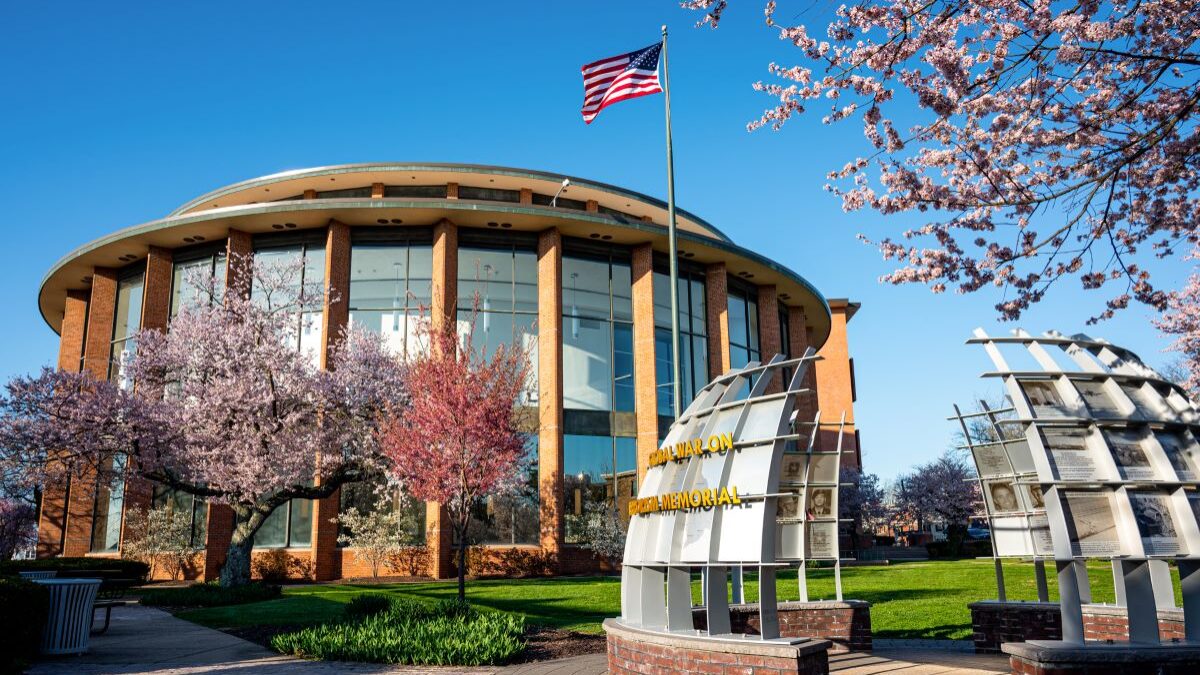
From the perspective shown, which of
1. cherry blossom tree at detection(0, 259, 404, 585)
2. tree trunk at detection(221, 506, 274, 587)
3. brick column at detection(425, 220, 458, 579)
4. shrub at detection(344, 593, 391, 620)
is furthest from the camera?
brick column at detection(425, 220, 458, 579)

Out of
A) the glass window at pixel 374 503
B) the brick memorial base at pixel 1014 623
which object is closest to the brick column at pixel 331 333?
the glass window at pixel 374 503

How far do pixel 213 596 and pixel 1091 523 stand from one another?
19.8 metres

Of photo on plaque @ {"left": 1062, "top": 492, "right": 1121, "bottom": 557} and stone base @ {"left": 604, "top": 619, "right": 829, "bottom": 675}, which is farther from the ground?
photo on plaque @ {"left": 1062, "top": 492, "right": 1121, "bottom": 557}

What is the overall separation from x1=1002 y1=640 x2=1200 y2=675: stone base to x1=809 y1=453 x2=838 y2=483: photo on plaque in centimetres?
660

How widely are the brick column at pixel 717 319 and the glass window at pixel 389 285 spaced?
1133cm

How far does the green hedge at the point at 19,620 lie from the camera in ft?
33.1

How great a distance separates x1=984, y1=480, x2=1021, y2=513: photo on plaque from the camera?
38.4 feet

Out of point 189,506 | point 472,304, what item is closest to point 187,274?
point 189,506

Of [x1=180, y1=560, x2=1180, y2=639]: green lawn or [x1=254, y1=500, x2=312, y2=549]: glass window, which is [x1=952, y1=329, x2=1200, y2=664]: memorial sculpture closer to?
[x1=180, y1=560, x2=1180, y2=639]: green lawn

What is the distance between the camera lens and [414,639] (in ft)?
37.7

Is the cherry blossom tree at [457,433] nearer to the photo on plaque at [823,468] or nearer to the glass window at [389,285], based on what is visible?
the photo on plaque at [823,468]

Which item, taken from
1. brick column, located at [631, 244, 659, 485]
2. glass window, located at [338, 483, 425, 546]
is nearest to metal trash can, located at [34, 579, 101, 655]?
glass window, located at [338, 483, 425, 546]

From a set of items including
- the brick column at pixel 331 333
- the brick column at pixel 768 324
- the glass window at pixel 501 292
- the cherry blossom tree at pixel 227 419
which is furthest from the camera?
the brick column at pixel 768 324

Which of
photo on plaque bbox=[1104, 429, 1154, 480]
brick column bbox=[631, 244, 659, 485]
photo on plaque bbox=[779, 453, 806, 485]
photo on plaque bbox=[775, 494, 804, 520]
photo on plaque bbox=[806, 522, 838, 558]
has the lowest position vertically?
photo on plaque bbox=[806, 522, 838, 558]
